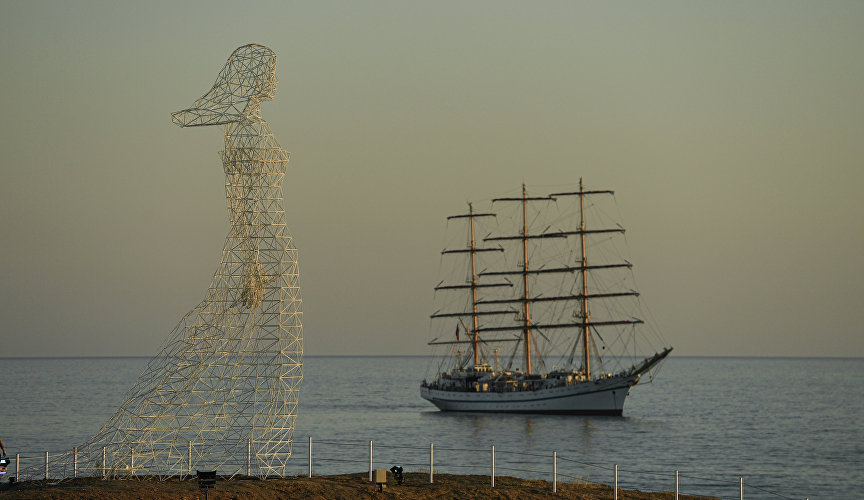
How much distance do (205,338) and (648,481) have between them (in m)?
30.4

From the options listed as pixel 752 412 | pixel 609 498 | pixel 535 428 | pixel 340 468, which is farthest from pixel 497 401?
pixel 609 498

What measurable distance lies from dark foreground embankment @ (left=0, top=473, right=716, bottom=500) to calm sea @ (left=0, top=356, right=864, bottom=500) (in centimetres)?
392

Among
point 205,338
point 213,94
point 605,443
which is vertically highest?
point 213,94

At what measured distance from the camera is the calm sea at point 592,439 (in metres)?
59.2

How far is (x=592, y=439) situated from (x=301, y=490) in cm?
6017

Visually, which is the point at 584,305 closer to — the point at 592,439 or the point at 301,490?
the point at 592,439

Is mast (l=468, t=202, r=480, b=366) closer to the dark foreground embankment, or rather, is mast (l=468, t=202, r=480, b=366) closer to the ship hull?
the ship hull

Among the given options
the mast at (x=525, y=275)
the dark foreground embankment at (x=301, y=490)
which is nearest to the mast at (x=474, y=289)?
the mast at (x=525, y=275)

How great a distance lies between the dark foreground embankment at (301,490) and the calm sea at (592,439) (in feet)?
12.9

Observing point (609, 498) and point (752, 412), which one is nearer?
point (609, 498)

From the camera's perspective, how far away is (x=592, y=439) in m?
87.6

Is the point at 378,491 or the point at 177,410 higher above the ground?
the point at 177,410

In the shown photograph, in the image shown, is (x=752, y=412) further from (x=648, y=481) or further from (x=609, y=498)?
(x=609, y=498)

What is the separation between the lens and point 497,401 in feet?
386
